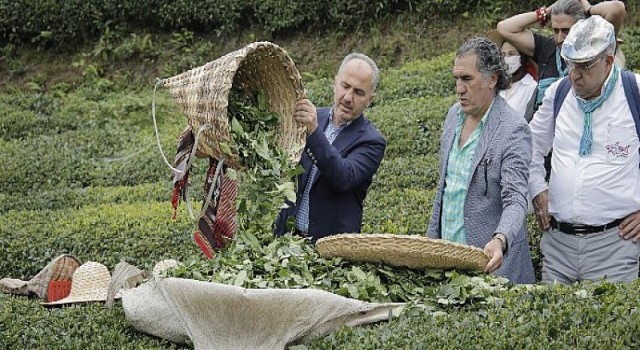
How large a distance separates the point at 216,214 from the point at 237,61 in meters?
0.96

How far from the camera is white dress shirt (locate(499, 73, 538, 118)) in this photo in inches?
280

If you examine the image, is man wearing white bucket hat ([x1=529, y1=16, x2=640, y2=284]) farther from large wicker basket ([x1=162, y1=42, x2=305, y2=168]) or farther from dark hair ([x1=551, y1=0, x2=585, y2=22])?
large wicker basket ([x1=162, y1=42, x2=305, y2=168])

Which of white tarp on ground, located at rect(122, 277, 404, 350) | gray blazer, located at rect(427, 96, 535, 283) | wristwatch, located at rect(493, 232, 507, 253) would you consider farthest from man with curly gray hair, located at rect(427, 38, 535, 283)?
white tarp on ground, located at rect(122, 277, 404, 350)

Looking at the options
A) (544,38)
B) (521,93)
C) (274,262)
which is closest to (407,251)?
(274,262)

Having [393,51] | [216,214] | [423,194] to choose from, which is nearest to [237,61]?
[216,214]

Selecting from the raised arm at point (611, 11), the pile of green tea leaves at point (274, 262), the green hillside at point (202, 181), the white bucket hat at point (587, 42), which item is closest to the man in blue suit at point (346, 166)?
the pile of green tea leaves at point (274, 262)

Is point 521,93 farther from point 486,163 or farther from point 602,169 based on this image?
point 486,163

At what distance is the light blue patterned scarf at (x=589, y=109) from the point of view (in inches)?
233

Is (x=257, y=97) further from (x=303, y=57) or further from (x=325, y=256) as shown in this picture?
(x=303, y=57)

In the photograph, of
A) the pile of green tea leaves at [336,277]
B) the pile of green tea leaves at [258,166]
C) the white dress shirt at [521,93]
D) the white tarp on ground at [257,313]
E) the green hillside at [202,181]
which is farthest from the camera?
the white dress shirt at [521,93]

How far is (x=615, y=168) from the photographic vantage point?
5.90 meters

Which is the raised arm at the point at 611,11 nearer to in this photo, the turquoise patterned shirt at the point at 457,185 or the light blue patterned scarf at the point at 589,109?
the light blue patterned scarf at the point at 589,109

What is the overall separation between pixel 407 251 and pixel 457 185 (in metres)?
0.78

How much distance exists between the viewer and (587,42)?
576 centimetres
